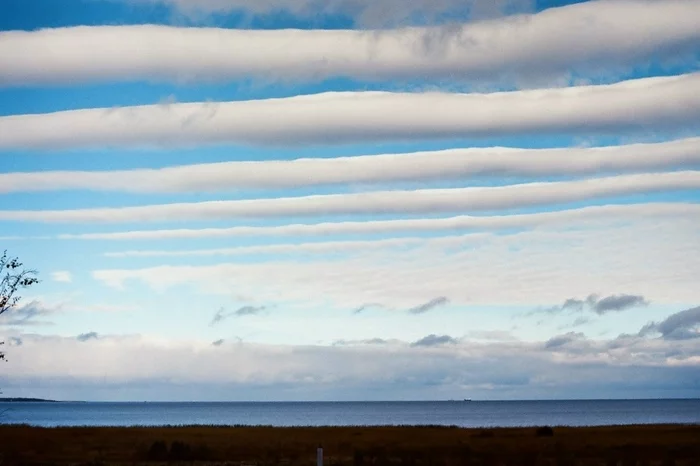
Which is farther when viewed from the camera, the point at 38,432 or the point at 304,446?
the point at 38,432

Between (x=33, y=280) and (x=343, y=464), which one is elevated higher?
(x=33, y=280)

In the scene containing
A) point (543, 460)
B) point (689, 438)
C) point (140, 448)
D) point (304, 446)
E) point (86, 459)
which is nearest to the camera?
point (543, 460)

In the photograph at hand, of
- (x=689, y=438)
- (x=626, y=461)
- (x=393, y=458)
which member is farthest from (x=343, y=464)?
(x=689, y=438)

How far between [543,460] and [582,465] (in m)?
3.41

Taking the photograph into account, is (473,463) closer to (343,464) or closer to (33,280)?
Result: (343,464)

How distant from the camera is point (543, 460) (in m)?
48.4

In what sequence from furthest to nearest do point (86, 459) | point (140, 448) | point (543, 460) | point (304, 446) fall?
point (304, 446) → point (140, 448) → point (86, 459) → point (543, 460)

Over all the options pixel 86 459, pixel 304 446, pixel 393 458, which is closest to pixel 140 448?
pixel 86 459

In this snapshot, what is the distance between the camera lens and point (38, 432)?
257 ft

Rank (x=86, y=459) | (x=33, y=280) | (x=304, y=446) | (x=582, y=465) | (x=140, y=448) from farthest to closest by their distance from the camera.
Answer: (x=304, y=446), (x=140, y=448), (x=86, y=459), (x=582, y=465), (x=33, y=280)

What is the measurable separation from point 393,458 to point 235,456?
10400mm

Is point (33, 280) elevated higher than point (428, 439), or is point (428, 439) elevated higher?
point (33, 280)

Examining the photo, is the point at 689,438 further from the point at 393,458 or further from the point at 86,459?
the point at 86,459

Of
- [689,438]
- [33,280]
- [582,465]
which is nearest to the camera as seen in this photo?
[33,280]
